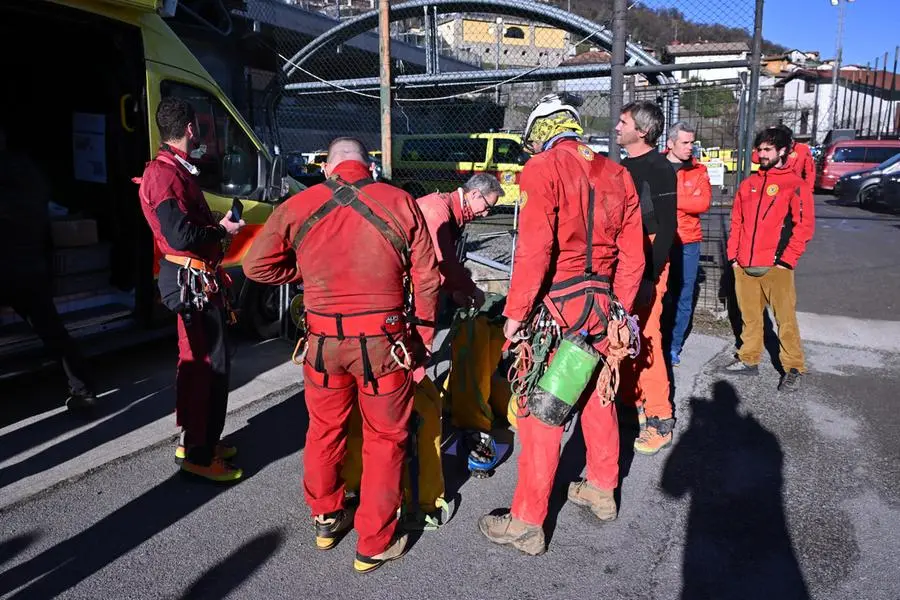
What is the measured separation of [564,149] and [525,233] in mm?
482

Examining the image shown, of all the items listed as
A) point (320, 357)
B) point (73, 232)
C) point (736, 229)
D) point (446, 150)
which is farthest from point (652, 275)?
point (446, 150)

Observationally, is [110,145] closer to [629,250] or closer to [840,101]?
[629,250]

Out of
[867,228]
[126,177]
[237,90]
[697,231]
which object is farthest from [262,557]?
[867,228]

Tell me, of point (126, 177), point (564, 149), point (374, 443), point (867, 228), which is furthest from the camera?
point (867, 228)

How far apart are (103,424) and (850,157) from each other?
23.8m

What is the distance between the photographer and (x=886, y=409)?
15.7 feet

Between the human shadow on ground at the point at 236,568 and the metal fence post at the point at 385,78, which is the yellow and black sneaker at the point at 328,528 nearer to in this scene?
the human shadow on ground at the point at 236,568

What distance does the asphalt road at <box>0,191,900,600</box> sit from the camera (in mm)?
2898

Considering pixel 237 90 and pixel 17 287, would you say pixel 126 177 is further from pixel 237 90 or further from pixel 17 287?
pixel 237 90

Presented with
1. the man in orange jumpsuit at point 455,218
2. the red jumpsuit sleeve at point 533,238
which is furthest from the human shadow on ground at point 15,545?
the red jumpsuit sleeve at point 533,238

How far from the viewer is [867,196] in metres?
18.7

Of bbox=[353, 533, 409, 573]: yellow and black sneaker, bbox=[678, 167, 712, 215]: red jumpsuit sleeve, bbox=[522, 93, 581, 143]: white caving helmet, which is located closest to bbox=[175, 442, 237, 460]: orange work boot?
bbox=[353, 533, 409, 573]: yellow and black sneaker

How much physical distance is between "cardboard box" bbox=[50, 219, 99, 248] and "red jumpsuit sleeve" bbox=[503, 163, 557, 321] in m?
4.06

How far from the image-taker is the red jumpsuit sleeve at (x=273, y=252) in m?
2.84
